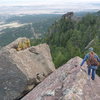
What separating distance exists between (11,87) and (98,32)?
90482 millimetres

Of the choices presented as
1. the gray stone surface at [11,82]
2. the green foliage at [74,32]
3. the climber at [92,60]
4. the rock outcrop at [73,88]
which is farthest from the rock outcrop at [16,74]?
the green foliage at [74,32]

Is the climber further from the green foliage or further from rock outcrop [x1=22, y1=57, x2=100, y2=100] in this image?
the green foliage

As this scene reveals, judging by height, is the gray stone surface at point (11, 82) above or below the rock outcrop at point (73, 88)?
below

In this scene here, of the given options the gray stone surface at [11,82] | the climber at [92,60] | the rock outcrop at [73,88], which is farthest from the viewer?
the gray stone surface at [11,82]

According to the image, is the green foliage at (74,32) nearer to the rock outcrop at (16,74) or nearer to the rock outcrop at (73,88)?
the rock outcrop at (16,74)

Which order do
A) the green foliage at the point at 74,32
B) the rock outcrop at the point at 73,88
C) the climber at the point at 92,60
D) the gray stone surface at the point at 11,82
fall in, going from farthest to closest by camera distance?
the green foliage at the point at 74,32, the gray stone surface at the point at 11,82, the climber at the point at 92,60, the rock outcrop at the point at 73,88

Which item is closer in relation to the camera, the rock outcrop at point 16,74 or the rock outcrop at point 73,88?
the rock outcrop at point 73,88

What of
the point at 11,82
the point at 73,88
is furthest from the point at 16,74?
the point at 73,88

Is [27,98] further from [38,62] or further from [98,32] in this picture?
[98,32]

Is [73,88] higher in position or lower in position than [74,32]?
higher

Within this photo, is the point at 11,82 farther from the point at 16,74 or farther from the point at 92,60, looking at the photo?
the point at 92,60

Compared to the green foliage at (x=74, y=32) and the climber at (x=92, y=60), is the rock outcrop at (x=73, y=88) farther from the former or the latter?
the green foliage at (x=74, y=32)

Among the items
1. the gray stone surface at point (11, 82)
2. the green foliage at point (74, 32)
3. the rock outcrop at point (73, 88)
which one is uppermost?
the rock outcrop at point (73, 88)

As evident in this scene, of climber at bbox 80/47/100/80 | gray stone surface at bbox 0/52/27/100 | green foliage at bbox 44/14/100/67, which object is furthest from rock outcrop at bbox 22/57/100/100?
green foliage at bbox 44/14/100/67
